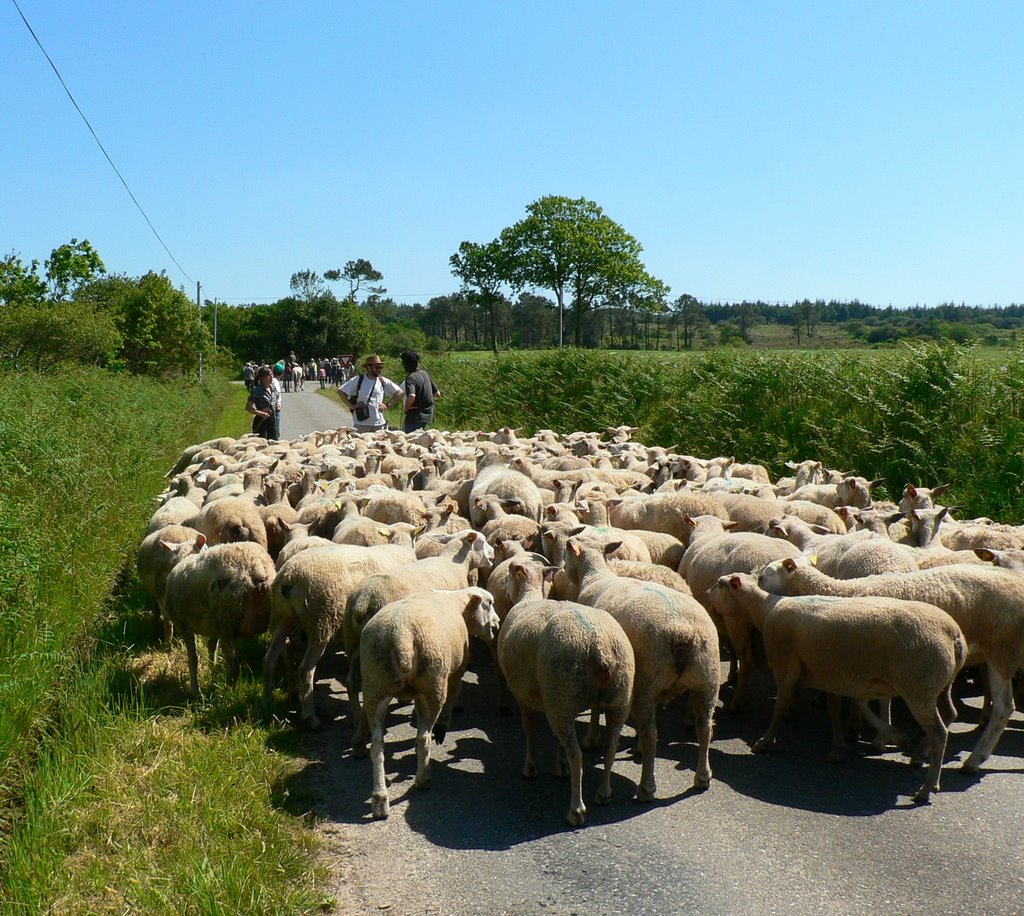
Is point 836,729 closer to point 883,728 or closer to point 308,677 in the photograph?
point 883,728

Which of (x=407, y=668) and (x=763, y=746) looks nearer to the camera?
(x=407, y=668)

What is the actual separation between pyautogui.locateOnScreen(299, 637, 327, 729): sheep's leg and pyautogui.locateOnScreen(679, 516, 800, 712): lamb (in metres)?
2.71

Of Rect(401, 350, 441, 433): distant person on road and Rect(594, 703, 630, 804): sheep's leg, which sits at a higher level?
Rect(401, 350, 441, 433): distant person on road

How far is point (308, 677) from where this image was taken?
643cm

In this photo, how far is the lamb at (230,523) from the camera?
8695 millimetres

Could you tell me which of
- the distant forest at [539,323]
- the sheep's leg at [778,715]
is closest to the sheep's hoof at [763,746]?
the sheep's leg at [778,715]

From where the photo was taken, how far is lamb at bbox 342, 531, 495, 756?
6.08 m

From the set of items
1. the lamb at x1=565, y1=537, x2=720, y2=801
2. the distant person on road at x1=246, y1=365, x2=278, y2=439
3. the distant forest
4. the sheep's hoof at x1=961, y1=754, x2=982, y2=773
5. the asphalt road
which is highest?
the distant forest

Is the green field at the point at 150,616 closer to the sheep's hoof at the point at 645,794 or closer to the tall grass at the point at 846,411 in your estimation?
the tall grass at the point at 846,411

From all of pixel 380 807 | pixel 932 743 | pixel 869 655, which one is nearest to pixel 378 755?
pixel 380 807

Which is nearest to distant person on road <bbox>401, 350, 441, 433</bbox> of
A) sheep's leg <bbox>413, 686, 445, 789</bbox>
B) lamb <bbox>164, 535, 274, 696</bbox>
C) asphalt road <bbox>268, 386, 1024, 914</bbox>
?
lamb <bbox>164, 535, 274, 696</bbox>

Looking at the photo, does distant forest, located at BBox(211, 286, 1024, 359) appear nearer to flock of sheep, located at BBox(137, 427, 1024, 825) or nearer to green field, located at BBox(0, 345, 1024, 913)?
green field, located at BBox(0, 345, 1024, 913)

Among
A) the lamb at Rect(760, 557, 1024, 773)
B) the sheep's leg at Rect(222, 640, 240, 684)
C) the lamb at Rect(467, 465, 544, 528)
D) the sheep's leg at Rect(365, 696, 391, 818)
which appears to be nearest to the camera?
the sheep's leg at Rect(365, 696, 391, 818)

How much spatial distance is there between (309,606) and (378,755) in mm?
1569
